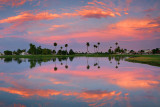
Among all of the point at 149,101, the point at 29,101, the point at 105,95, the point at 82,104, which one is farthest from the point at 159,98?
the point at 29,101

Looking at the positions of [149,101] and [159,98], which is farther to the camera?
[159,98]

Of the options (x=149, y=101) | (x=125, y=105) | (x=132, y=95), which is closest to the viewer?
(x=125, y=105)

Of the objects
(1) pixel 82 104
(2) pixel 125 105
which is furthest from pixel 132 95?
(1) pixel 82 104

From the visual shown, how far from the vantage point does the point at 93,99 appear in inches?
528

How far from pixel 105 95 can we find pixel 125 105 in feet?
Answer: 10.00

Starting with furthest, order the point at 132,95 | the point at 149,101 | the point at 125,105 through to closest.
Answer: the point at 132,95, the point at 149,101, the point at 125,105

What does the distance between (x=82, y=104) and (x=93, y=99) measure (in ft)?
5.37

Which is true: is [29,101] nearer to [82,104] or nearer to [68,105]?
[68,105]

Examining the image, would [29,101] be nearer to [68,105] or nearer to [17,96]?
[17,96]

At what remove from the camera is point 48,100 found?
43.2 feet

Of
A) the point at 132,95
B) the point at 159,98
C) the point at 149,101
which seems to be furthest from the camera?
the point at 132,95

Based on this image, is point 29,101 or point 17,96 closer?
point 29,101

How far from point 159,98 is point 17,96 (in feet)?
46.8

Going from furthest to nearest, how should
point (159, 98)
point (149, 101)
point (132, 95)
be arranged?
point (132, 95)
point (159, 98)
point (149, 101)
